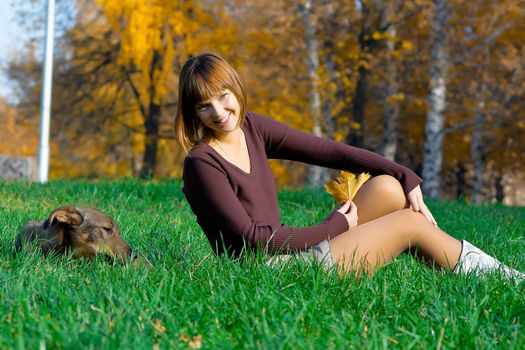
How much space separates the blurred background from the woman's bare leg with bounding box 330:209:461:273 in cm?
1388

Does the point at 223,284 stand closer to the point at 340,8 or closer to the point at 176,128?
the point at 176,128

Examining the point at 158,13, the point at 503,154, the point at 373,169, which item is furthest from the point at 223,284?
the point at 503,154

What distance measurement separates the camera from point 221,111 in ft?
13.0

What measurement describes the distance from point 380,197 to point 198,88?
48.4 inches

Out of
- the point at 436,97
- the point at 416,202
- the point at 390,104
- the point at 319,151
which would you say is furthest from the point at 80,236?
the point at 390,104

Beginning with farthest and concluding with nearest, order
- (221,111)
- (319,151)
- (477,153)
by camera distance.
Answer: (477,153), (319,151), (221,111)

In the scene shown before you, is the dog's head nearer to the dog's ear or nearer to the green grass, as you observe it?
the dog's ear

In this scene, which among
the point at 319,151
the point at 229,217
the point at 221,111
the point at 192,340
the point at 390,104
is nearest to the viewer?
the point at 192,340

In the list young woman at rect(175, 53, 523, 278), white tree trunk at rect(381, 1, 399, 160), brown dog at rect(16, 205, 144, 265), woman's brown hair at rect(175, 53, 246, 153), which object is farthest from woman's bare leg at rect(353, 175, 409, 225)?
white tree trunk at rect(381, 1, 399, 160)

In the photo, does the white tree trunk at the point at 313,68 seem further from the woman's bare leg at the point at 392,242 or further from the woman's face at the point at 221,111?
the woman's face at the point at 221,111

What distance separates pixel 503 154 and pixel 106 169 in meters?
14.4

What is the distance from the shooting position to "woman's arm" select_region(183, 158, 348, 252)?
12.6 feet

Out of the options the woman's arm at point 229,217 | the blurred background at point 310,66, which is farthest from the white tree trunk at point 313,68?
the woman's arm at point 229,217

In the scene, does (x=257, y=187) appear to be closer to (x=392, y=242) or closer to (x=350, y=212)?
(x=350, y=212)
